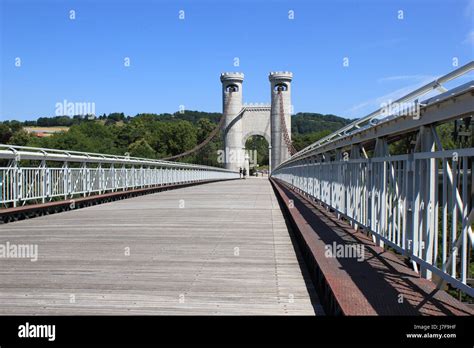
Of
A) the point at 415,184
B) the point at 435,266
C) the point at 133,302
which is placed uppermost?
the point at 415,184

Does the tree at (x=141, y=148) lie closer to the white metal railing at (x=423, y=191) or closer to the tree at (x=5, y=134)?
the tree at (x=5, y=134)

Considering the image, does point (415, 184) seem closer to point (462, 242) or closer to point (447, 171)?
point (447, 171)

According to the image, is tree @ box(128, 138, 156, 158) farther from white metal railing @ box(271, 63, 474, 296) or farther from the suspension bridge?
white metal railing @ box(271, 63, 474, 296)

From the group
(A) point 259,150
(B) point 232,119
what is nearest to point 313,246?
(B) point 232,119

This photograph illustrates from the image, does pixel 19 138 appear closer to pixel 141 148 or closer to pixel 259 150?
pixel 141 148

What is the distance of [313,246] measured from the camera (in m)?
4.64

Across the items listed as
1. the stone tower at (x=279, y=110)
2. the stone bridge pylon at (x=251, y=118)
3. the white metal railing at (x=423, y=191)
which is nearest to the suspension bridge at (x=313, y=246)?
the white metal railing at (x=423, y=191)

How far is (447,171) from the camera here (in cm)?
281

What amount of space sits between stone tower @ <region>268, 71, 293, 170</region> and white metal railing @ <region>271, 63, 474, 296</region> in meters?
61.0

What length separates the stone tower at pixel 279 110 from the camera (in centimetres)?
6769

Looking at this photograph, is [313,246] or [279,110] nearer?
[313,246]

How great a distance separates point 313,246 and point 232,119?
2726 inches
